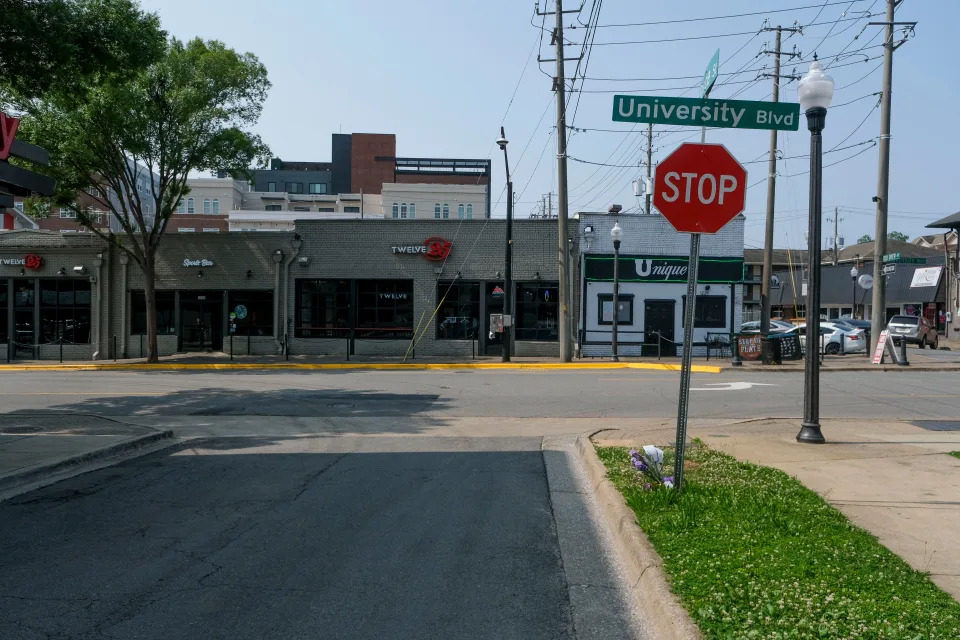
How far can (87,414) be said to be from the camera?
1464 centimetres

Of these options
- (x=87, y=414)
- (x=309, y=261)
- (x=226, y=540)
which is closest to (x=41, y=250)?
(x=309, y=261)

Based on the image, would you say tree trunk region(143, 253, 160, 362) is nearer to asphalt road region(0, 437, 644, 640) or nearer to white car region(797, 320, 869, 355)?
asphalt road region(0, 437, 644, 640)

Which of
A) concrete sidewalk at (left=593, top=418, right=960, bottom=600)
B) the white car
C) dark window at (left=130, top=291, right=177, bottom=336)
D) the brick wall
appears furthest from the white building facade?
the brick wall

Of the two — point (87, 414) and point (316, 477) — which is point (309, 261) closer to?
point (87, 414)

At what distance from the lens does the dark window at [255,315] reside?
107 ft

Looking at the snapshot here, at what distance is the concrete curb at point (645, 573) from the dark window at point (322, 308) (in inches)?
983

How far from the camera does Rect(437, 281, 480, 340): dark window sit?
1240 inches

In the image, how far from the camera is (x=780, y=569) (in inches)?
201

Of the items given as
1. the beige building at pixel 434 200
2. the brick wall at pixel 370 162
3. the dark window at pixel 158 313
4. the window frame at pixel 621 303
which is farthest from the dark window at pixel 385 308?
the brick wall at pixel 370 162

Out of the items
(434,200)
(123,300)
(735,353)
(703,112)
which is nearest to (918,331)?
(735,353)

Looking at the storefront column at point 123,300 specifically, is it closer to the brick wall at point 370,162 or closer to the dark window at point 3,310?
the dark window at point 3,310

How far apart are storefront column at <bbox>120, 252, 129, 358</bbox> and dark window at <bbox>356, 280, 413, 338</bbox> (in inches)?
378

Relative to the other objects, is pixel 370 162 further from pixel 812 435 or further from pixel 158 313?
pixel 812 435

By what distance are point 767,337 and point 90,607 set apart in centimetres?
2311
